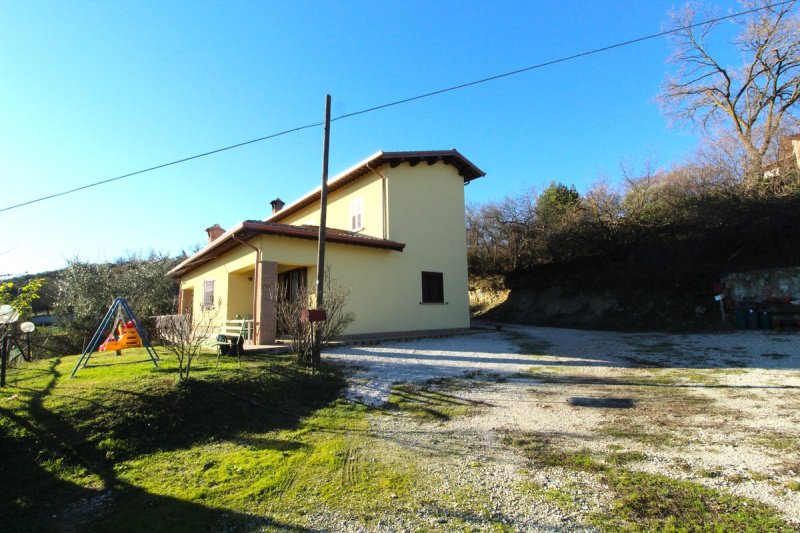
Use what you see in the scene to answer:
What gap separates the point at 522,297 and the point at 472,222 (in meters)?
5.10

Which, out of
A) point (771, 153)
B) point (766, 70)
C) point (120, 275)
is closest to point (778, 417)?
point (771, 153)

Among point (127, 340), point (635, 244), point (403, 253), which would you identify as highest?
point (635, 244)

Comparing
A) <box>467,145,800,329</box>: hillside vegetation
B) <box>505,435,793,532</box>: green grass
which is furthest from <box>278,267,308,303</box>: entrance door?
<box>467,145,800,329</box>: hillside vegetation

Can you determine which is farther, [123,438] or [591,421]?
[591,421]

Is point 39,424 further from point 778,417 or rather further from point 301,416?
point 778,417

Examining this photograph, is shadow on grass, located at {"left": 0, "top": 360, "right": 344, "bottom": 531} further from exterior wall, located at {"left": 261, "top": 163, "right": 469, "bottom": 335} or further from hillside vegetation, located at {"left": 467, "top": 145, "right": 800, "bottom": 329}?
hillside vegetation, located at {"left": 467, "top": 145, "right": 800, "bottom": 329}

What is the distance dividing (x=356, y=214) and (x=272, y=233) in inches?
218

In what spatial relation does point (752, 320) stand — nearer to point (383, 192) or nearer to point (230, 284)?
point (383, 192)

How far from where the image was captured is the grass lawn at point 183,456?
3.01 m

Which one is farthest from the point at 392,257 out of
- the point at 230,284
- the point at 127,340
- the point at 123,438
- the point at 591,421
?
the point at 123,438

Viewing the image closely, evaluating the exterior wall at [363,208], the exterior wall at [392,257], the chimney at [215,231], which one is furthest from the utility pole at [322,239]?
the chimney at [215,231]

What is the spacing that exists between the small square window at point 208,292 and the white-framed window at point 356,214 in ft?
19.0

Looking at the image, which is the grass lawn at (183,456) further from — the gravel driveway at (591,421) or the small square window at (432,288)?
the small square window at (432,288)

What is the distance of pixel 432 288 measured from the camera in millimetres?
15438
